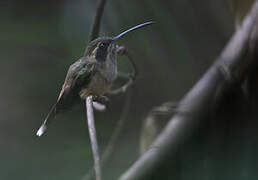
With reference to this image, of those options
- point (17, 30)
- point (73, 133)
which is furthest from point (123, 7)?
point (73, 133)

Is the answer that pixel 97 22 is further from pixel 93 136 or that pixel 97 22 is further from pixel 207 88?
pixel 207 88

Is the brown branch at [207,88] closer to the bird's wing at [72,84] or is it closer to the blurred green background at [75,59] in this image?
the blurred green background at [75,59]

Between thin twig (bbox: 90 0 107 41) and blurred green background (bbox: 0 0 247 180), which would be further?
thin twig (bbox: 90 0 107 41)

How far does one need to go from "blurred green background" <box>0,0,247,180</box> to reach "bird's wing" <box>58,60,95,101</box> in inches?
2.2

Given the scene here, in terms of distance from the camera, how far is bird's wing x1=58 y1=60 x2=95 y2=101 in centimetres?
73

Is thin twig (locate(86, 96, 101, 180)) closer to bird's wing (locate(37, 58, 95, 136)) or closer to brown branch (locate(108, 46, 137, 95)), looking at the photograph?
bird's wing (locate(37, 58, 95, 136))

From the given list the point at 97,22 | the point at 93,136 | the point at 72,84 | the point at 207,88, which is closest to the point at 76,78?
the point at 72,84

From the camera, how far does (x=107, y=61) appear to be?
35.3 inches

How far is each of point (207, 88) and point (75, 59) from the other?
0.86 meters

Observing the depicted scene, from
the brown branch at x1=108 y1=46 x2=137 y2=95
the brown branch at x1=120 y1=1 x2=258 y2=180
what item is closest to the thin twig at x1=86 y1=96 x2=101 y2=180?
the brown branch at x1=108 y1=46 x2=137 y2=95

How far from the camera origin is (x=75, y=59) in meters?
0.83

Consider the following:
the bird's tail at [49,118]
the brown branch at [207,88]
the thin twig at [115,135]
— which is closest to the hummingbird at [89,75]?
the bird's tail at [49,118]

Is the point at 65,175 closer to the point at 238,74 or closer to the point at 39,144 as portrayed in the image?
the point at 39,144

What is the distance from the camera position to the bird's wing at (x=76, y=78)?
0.73 metres
